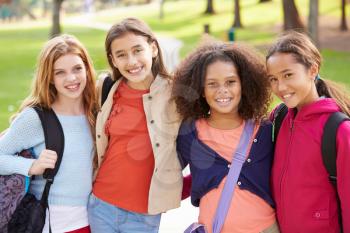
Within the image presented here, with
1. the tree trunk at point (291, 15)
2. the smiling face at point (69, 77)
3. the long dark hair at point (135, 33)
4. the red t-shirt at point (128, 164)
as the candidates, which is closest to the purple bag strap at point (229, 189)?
the red t-shirt at point (128, 164)

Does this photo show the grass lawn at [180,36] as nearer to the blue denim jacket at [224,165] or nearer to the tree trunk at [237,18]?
the tree trunk at [237,18]

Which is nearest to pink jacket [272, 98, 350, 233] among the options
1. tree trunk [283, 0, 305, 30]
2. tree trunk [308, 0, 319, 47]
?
tree trunk [308, 0, 319, 47]

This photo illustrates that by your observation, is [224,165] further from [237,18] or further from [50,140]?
[237,18]

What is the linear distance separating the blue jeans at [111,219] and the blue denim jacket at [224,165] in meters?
0.38

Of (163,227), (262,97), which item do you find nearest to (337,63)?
(163,227)

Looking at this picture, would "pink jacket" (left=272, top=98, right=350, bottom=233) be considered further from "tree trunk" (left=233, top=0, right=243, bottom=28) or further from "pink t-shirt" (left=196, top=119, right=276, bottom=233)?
"tree trunk" (left=233, top=0, right=243, bottom=28)

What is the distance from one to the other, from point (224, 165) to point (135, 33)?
3.04 ft

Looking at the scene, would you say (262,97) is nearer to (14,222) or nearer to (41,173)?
(41,173)

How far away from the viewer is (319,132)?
278 cm

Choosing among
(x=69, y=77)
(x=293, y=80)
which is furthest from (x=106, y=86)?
(x=293, y=80)

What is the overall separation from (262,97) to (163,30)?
3212 centimetres

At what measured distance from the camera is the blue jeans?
10.6ft

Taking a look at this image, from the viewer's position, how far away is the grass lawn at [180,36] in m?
14.5

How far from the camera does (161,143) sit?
316 cm
